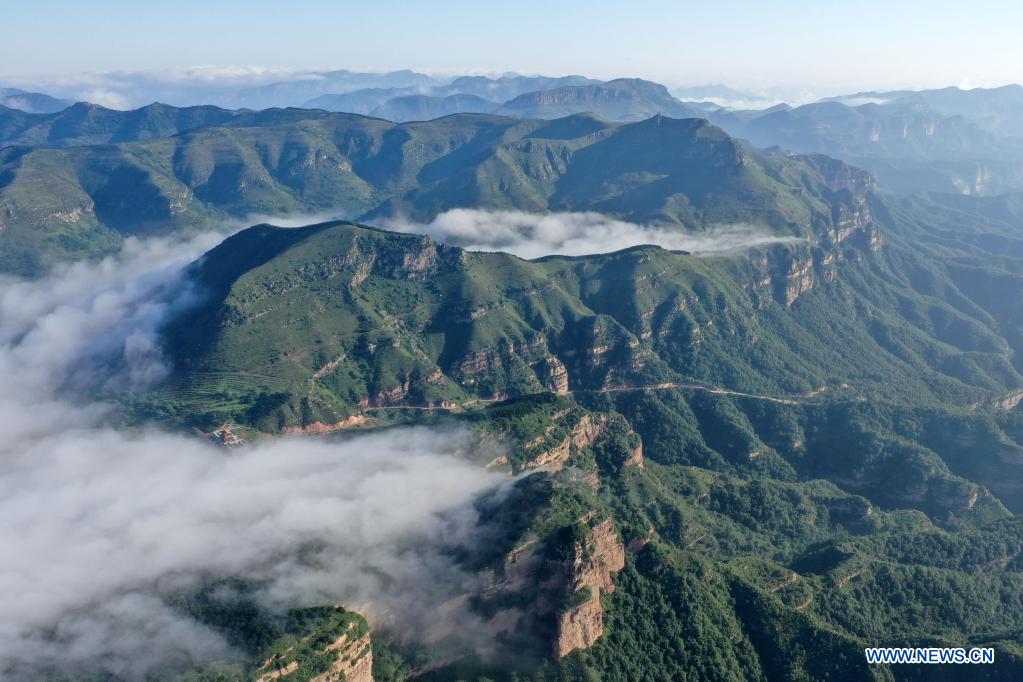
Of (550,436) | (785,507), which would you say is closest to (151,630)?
(550,436)

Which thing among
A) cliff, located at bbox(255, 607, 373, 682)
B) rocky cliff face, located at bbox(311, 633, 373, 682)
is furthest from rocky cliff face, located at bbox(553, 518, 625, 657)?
cliff, located at bbox(255, 607, 373, 682)

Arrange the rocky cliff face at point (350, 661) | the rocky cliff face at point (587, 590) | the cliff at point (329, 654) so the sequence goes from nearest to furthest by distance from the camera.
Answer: the cliff at point (329, 654)
the rocky cliff face at point (350, 661)
the rocky cliff face at point (587, 590)

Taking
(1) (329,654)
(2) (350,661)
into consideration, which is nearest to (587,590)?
(2) (350,661)

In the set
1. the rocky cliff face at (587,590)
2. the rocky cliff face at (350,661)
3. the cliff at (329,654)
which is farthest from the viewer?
the rocky cliff face at (587,590)

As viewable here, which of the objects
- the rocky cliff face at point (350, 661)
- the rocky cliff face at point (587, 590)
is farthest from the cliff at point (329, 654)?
the rocky cliff face at point (587, 590)

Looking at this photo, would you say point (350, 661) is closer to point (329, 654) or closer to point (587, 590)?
point (329, 654)

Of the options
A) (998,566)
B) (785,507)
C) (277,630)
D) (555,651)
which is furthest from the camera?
(785,507)

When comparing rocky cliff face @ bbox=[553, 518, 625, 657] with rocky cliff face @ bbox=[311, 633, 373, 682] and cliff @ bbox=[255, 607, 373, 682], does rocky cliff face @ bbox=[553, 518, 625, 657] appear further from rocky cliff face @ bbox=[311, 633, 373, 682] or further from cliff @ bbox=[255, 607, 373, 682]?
cliff @ bbox=[255, 607, 373, 682]

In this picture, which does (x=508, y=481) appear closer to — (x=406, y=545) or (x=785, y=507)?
(x=406, y=545)

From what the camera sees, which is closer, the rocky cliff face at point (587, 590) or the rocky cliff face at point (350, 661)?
the rocky cliff face at point (350, 661)

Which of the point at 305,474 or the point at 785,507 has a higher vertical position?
the point at 305,474

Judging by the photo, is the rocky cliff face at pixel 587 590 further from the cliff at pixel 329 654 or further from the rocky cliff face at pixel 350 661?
Result: the cliff at pixel 329 654
